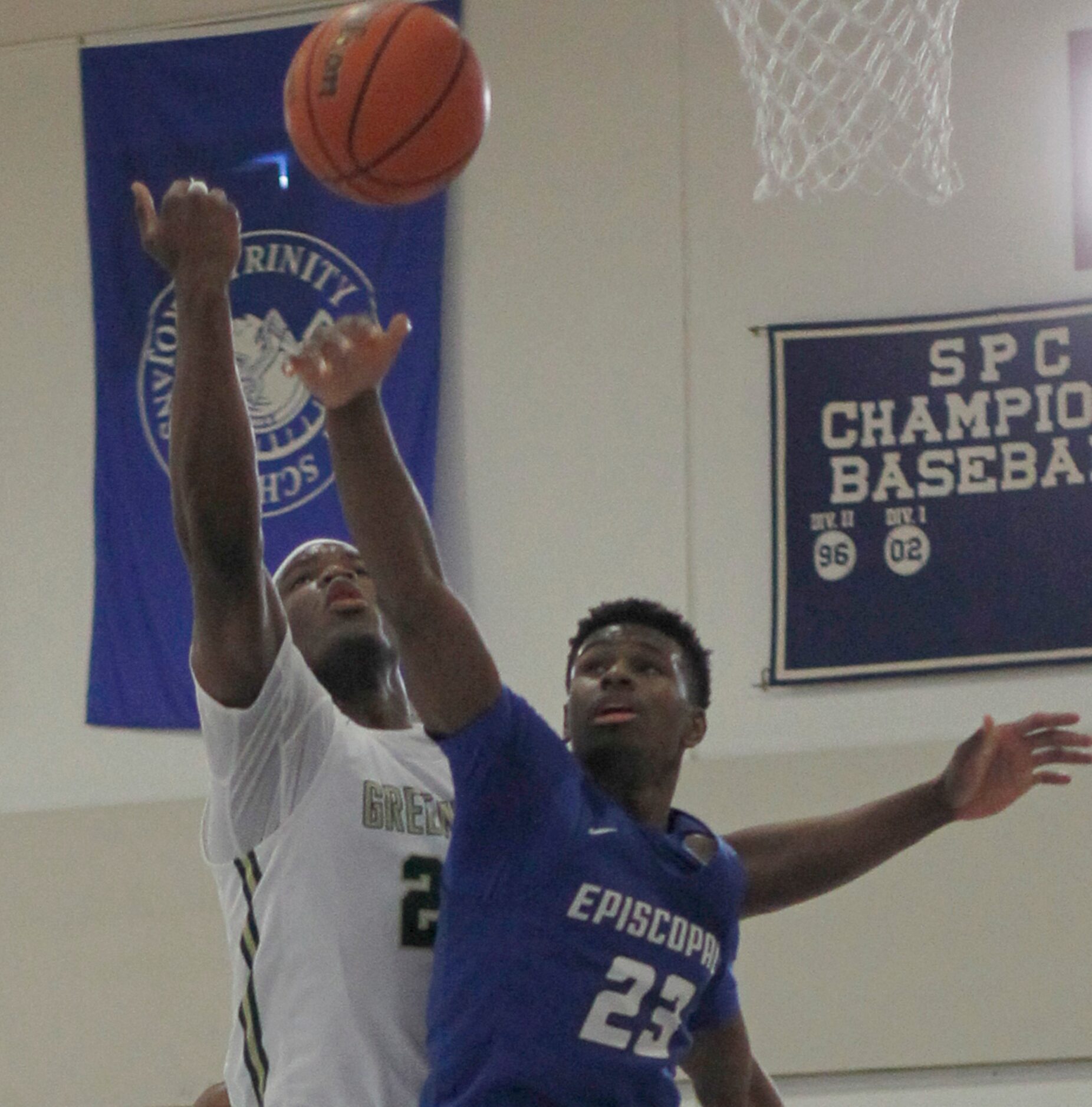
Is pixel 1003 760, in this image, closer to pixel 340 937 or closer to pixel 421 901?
pixel 421 901

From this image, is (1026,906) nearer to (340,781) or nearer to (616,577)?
(616,577)

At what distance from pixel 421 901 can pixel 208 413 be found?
918mm

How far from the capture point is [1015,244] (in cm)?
670

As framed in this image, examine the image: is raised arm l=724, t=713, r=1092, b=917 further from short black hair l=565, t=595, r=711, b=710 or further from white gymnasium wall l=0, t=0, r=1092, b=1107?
white gymnasium wall l=0, t=0, r=1092, b=1107

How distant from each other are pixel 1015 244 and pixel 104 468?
3.80m

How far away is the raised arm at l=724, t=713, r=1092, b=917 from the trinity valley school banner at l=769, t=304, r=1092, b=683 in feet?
9.84

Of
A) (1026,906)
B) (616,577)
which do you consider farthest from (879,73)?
(1026,906)

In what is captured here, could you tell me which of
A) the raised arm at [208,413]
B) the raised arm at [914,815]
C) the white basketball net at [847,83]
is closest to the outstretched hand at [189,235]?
the raised arm at [208,413]

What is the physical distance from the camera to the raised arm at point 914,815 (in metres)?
3.41

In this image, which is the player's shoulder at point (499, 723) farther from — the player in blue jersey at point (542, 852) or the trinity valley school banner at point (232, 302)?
the trinity valley school banner at point (232, 302)

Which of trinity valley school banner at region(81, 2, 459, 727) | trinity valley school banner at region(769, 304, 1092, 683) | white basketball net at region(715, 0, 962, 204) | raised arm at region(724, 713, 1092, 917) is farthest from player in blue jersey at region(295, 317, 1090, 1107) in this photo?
trinity valley school banner at region(81, 2, 459, 727)

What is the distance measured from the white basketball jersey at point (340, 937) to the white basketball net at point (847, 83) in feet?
11.1

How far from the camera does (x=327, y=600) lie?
3.50 meters

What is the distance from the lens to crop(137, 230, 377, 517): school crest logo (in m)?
7.23
